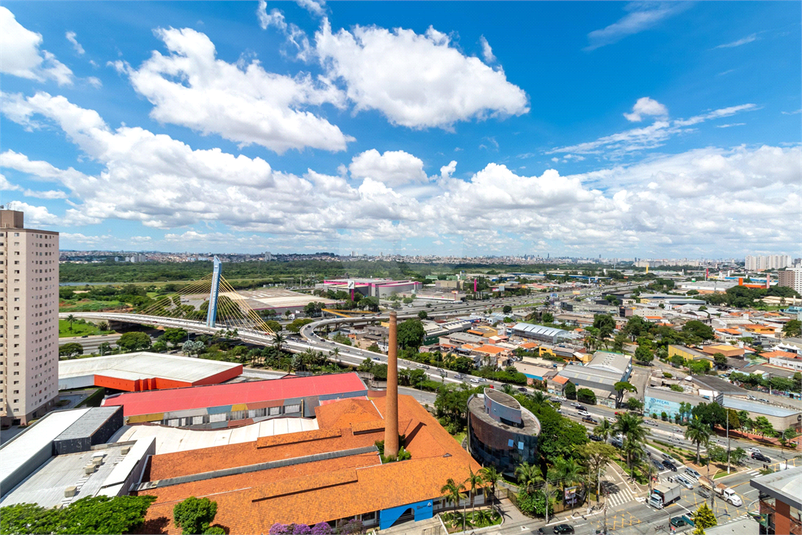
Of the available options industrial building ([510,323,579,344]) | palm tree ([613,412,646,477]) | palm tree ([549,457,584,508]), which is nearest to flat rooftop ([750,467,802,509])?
palm tree ([549,457,584,508])

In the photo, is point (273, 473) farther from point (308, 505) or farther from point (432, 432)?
point (432, 432)

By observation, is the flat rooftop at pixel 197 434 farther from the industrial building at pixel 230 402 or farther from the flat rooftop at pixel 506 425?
the flat rooftop at pixel 506 425

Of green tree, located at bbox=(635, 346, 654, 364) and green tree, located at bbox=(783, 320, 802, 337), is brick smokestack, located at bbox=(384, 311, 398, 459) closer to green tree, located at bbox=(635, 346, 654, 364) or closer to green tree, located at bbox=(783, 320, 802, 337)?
green tree, located at bbox=(635, 346, 654, 364)

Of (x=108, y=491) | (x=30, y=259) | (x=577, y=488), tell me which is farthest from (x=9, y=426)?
(x=577, y=488)

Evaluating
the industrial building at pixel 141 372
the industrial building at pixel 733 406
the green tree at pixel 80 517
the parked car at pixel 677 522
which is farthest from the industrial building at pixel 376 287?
the green tree at pixel 80 517

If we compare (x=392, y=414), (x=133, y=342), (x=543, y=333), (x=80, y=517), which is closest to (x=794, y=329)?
(x=543, y=333)

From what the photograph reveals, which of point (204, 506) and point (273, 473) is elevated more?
point (204, 506)
